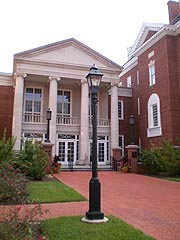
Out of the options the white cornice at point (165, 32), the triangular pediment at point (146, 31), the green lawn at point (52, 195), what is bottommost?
the green lawn at point (52, 195)

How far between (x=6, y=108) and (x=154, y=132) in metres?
15.5

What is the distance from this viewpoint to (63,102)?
90.2ft

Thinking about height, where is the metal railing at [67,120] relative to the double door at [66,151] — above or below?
above

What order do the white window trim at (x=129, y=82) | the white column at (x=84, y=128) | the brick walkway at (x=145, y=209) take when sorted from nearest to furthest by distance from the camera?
the brick walkway at (x=145, y=209) → the white column at (x=84, y=128) → the white window trim at (x=129, y=82)

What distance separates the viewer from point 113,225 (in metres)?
5.60

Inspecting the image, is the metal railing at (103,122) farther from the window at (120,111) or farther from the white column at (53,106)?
the white column at (53,106)

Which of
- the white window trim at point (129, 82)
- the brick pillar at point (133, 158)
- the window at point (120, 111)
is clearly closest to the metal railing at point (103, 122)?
the window at point (120, 111)

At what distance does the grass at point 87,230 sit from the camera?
4.82 metres

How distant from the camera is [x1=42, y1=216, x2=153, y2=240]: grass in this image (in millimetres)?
4816

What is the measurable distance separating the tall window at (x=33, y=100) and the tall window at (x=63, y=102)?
6.50 ft

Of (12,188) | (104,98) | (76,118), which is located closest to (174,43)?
(104,98)

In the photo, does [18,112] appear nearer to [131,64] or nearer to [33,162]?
[33,162]

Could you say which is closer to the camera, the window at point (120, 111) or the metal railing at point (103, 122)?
the metal railing at point (103, 122)

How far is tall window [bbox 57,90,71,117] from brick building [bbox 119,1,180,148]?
6.91 m
